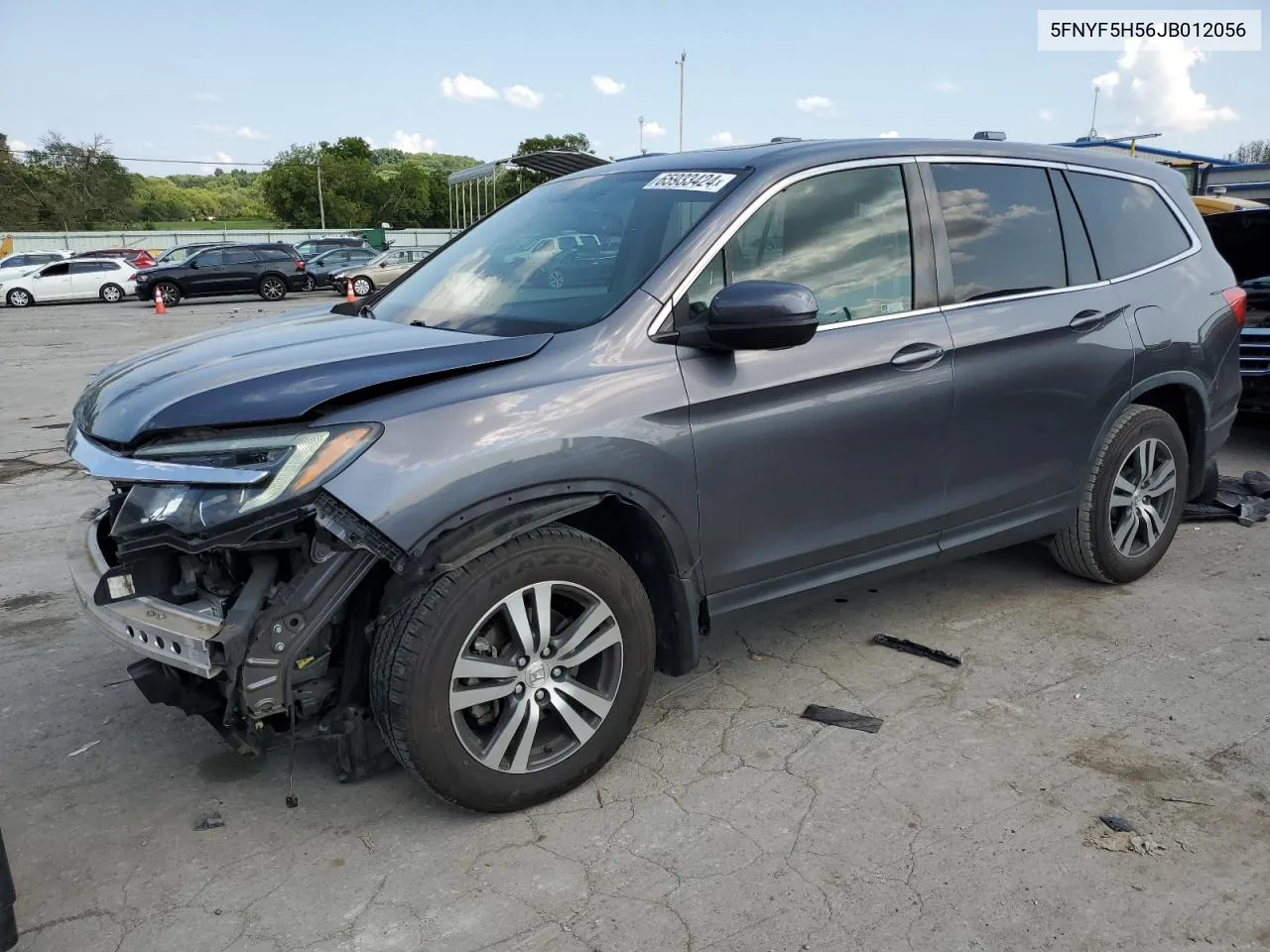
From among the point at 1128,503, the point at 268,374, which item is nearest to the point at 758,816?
the point at 268,374

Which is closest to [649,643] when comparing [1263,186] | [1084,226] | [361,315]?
[361,315]

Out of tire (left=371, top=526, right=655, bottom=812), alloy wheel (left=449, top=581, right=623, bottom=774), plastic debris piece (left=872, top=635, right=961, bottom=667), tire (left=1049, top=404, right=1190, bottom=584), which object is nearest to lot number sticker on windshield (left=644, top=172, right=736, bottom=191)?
tire (left=371, top=526, right=655, bottom=812)

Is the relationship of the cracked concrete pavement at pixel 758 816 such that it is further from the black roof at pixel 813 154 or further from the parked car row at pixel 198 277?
the parked car row at pixel 198 277

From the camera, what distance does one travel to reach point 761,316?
291cm

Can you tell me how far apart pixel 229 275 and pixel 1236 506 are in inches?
1112

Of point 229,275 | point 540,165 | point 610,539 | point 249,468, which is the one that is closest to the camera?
point 249,468

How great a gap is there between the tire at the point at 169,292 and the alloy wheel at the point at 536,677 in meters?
28.8

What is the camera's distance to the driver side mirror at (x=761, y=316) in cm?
292

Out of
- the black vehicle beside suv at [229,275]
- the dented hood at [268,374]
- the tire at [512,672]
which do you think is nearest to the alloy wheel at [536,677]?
the tire at [512,672]

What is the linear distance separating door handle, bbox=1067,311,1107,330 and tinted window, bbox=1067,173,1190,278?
0.23m

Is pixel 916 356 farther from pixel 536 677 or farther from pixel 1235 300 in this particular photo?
pixel 1235 300

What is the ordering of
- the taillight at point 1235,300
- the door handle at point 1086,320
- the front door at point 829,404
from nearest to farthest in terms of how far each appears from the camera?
1. the front door at point 829,404
2. the door handle at point 1086,320
3. the taillight at point 1235,300

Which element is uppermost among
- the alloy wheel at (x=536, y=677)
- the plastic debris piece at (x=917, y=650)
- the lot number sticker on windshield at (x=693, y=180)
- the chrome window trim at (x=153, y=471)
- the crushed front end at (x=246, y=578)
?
the lot number sticker on windshield at (x=693, y=180)

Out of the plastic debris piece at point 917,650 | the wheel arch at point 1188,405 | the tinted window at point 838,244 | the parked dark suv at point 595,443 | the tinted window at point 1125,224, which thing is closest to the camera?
the parked dark suv at point 595,443
